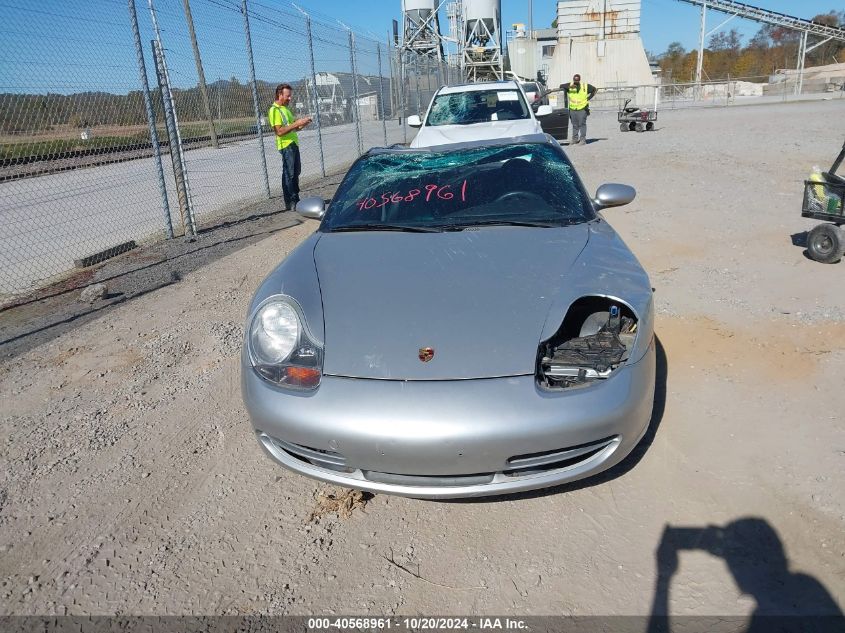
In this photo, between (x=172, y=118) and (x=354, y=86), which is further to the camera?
(x=354, y=86)

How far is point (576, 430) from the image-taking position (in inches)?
85.0

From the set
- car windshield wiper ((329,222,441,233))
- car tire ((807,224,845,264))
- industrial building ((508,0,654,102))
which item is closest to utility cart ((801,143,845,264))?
car tire ((807,224,845,264))

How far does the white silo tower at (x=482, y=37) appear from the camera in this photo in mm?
40469

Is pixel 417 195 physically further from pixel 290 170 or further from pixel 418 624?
pixel 290 170

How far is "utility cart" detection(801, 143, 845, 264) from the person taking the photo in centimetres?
530

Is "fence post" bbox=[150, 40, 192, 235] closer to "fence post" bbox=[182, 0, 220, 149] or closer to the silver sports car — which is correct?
"fence post" bbox=[182, 0, 220, 149]

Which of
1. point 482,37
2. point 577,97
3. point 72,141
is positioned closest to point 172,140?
point 72,141

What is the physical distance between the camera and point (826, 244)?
5367 mm

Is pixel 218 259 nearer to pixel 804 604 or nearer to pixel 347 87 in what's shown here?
pixel 804 604

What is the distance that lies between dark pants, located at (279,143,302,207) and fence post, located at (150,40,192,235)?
149 cm

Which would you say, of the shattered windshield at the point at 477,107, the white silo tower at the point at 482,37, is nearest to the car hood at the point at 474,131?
the shattered windshield at the point at 477,107

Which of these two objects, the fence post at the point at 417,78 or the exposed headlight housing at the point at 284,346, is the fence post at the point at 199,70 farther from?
the fence post at the point at 417,78

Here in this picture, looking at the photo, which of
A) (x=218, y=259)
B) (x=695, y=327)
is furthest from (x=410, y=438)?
(x=218, y=259)

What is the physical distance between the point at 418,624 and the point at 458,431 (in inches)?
25.8
